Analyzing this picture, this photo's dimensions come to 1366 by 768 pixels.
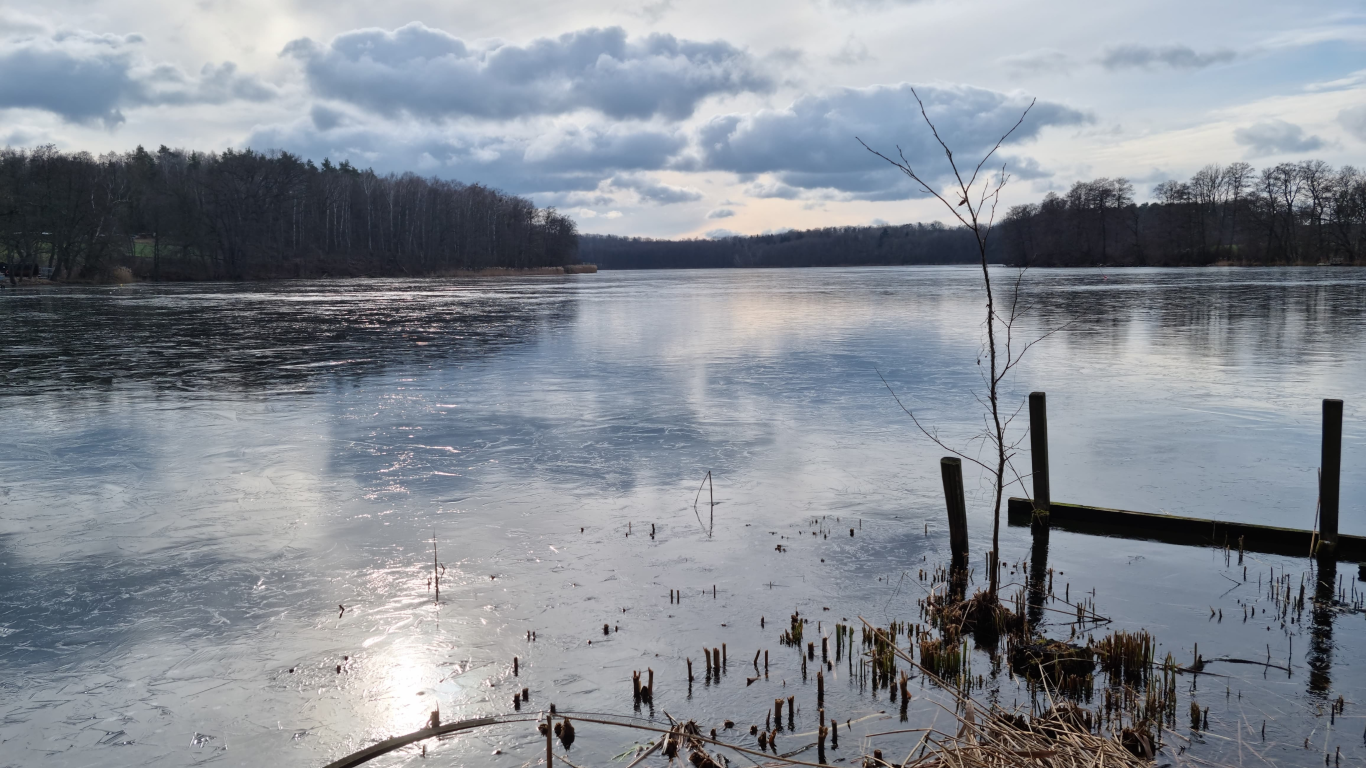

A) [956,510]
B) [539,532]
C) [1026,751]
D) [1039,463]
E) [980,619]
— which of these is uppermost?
[1039,463]

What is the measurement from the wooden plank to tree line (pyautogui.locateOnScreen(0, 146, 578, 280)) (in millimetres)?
70919

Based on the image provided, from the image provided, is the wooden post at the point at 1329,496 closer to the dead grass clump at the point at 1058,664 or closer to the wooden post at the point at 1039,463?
the wooden post at the point at 1039,463

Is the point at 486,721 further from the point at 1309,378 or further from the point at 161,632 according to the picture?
the point at 1309,378

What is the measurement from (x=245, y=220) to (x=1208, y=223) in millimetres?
101646

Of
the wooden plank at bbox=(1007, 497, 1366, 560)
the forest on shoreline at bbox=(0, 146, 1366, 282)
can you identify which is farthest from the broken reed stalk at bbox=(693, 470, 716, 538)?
the forest on shoreline at bbox=(0, 146, 1366, 282)

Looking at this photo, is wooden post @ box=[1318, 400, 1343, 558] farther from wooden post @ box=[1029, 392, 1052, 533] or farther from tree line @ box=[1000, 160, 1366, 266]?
tree line @ box=[1000, 160, 1366, 266]

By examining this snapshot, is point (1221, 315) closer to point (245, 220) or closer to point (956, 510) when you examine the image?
point (956, 510)

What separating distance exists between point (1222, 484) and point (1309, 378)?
9.14 m

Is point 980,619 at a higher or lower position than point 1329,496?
lower

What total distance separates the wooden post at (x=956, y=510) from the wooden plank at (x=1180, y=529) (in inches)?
59.2

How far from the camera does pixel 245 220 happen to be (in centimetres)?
8469

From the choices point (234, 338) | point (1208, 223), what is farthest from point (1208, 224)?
point (234, 338)

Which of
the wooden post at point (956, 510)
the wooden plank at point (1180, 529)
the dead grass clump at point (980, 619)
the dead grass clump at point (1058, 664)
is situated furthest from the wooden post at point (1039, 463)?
the dead grass clump at point (1058, 664)

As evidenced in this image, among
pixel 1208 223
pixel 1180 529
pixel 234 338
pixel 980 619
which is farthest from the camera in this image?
pixel 1208 223
